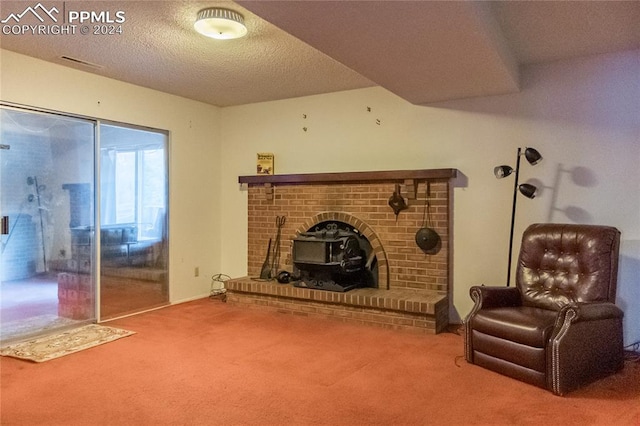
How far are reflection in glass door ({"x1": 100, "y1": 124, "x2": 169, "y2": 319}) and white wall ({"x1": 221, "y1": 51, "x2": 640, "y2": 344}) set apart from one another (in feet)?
4.59

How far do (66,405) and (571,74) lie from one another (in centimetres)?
438

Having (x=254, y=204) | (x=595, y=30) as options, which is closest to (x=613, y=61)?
(x=595, y=30)

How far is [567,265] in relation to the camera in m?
3.33

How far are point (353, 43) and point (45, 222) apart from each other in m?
3.14

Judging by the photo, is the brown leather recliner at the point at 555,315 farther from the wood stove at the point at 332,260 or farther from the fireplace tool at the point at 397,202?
the wood stove at the point at 332,260

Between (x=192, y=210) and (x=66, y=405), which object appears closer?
(x=66, y=405)

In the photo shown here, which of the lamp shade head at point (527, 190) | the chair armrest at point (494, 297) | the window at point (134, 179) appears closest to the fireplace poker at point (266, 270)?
the window at point (134, 179)

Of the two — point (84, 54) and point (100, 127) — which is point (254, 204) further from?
point (84, 54)

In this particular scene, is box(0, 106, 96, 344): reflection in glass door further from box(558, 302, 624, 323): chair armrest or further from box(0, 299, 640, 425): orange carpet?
box(558, 302, 624, 323): chair armrest

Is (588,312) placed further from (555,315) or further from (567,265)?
(567,265)

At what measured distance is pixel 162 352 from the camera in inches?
138

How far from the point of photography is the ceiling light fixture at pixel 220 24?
9.45 ft

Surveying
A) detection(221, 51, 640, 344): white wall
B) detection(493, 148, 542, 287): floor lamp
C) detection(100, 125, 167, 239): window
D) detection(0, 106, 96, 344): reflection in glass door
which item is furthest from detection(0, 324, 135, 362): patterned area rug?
detection(493, 148, 542, 287): floor lamp

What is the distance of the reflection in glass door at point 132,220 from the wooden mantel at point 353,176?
1.04 meters
